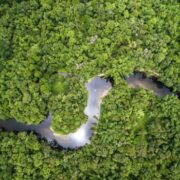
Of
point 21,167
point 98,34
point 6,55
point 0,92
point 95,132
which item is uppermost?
point 98,34

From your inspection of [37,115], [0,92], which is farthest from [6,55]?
[37,115]

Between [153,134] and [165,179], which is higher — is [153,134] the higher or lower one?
the higher one

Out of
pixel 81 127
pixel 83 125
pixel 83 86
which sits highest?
pixel 83 86

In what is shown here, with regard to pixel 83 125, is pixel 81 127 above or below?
below

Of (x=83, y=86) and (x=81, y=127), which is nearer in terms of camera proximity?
(x=83, y=86)

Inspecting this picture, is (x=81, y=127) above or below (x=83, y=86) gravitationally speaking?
below

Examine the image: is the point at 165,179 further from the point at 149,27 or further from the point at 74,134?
the point at 149,27

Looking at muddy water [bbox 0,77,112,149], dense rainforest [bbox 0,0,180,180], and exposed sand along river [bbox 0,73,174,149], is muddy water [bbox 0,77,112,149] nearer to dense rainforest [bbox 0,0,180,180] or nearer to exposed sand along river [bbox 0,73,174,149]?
exposed sand along river [bbox 0,73,174,149]

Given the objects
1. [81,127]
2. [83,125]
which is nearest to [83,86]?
[83,125]

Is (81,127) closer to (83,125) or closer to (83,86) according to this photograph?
(83,125)
